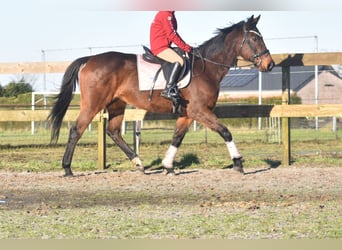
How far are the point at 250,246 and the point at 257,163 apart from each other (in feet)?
25.9

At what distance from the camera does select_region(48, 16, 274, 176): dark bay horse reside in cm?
964

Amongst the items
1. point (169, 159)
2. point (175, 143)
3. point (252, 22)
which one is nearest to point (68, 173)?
point (169, 159)

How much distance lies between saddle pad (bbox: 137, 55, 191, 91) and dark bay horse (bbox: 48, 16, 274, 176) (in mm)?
81

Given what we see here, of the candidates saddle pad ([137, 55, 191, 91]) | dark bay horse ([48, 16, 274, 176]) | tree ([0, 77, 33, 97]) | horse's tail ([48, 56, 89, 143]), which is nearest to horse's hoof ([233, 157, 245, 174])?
dark bay horse ([48, 16, 274, 176])

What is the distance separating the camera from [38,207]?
6.50 meters

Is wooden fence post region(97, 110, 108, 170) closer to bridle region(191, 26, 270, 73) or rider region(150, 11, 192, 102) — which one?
rider region(150, 11, 192, 102)

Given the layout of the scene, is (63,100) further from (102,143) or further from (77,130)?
(102,143)

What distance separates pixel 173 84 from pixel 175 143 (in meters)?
0.99

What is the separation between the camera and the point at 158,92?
986 centimetres

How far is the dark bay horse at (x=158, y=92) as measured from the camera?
9.64 m

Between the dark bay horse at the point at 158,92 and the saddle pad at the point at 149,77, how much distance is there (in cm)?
8

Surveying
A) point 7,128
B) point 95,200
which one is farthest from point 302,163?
point 7,128

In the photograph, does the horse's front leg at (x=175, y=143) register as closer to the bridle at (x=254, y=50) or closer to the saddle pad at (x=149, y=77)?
the saddle pad at (x=149, y=77)

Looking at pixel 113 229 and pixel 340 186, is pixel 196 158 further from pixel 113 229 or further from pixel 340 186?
pixel 113 229
